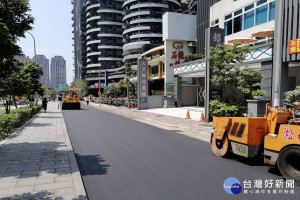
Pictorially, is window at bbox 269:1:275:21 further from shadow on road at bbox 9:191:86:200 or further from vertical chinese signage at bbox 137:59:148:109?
shadow on road at bbox 9:191:86:200

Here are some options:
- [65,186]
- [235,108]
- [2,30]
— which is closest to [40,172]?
[65,186]

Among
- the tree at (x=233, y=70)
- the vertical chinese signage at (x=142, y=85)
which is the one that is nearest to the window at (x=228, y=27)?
the vertical chinese signage at (x=142, y=85)

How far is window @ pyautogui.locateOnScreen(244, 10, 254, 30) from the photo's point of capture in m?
21.4

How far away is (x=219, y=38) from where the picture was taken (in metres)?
15.7

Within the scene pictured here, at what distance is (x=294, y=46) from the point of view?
1324 centimetres

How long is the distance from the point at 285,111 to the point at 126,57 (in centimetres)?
7419

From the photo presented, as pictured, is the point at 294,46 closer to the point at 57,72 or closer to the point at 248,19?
the point at 248,19

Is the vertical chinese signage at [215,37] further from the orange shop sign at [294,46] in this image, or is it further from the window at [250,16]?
the window at [250,16]

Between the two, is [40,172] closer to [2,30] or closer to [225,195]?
[2,30]

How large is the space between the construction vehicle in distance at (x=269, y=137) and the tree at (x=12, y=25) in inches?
279

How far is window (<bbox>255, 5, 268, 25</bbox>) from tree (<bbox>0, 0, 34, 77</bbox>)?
65.2 ft

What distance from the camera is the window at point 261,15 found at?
19750 millimetres

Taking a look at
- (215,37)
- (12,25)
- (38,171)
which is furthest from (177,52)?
(38,171)

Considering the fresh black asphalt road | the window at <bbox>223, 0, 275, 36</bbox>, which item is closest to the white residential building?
the window at <bbox>223, 0, 275, 36</bbox>
